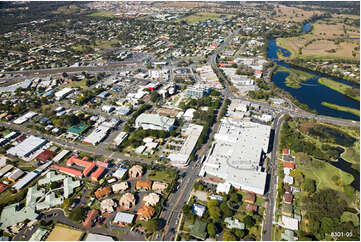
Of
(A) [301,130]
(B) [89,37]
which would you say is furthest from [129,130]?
(B) [89,37]

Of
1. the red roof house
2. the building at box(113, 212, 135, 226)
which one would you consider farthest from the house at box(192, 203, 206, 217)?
the red roof house

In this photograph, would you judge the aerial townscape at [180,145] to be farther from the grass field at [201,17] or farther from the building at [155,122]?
the grass field at [201,17]

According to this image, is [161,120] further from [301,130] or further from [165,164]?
[301,130]

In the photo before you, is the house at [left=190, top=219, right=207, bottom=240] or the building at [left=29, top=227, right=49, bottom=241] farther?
the building at [left=29, top=227, right=49, bottom=241]

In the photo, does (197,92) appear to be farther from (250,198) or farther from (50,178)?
(50,178)

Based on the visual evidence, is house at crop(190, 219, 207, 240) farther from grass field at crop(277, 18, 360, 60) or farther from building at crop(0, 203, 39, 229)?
grass field at crop(277, 18, 360, 60)

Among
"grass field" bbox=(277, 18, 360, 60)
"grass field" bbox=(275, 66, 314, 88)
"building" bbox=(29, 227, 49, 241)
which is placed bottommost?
"building" bbox=(29, 227, 49, 241)
